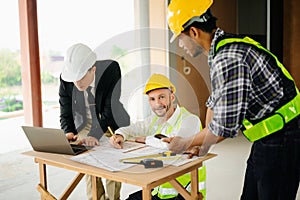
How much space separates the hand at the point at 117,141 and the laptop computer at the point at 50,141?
0.13m

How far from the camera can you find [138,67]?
13.3ft

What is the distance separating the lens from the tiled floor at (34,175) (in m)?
2.93

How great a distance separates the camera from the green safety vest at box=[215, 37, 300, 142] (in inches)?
55.9

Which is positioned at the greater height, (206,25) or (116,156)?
(206,25)

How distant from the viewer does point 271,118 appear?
56.2 inches

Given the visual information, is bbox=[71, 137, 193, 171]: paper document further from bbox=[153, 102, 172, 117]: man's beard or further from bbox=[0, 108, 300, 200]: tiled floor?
bbox=[0, 108, 300, 200]: tiled floor

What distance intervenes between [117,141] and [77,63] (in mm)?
487

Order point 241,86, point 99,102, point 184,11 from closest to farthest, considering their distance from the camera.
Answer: point 241,86
point 184,11
point 99,102

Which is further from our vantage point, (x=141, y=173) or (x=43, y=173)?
(x=43, y=173)

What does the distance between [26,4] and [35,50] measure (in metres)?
0.39

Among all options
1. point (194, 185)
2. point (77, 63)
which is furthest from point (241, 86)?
point (77, 63)

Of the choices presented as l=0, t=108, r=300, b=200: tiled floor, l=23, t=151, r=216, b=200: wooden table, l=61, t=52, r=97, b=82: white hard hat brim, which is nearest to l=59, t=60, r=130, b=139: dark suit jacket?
l=61, t=52, r=97, b=82: white hard hat brim

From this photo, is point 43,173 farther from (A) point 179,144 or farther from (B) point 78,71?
(A) point 179,144

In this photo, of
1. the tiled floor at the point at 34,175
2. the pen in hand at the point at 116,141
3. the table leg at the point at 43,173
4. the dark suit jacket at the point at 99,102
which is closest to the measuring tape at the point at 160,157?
the pen in hand at the point at 116,141
